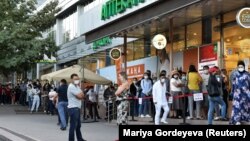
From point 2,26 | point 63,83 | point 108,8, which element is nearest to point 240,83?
point 63,83

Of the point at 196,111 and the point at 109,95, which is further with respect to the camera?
the point at 109,95

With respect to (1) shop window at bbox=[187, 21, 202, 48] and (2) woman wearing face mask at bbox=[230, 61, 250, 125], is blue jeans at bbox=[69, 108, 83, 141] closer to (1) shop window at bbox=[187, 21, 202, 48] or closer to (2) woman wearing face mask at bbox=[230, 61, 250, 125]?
(2) woman wearing face mask at bbox=[230, 61, 250, 125]

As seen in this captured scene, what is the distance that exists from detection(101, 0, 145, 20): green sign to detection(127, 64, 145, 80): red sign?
468 centimetres

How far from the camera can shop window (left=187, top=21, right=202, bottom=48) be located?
73.3 ft

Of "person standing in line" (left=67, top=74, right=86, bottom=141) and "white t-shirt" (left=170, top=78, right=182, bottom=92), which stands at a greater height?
"white t-shirt" (left=170, top=78, right=182, bottom=92)

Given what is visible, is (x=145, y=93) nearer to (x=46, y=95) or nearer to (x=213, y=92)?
(x=213, y=92)

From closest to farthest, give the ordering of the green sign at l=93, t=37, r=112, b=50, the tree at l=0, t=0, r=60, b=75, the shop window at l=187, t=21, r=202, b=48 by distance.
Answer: the shop window at l=187, t=21, r=202, b=48, the tree at l=0, t=0, r=60, b=75, the green sign at l=93, t=37, r=112, b=50

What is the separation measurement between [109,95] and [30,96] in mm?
10371

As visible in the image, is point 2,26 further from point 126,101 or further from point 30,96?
point 126,101

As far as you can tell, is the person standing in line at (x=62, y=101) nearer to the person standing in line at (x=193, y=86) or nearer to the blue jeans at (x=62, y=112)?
the blue jeans at (x=62, y=112)

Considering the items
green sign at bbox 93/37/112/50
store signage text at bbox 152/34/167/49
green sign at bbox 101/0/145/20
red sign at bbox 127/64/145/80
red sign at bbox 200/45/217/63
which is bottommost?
red sign at bbox 127/64/145/80

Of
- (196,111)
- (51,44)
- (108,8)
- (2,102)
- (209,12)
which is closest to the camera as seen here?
(196,111)

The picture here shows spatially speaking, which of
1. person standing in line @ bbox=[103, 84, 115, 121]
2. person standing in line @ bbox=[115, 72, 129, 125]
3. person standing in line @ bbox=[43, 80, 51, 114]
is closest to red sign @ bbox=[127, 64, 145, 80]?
person standing in line @ bbox=[103, 84, 115, 121]

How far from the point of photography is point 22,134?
52.9 ft
